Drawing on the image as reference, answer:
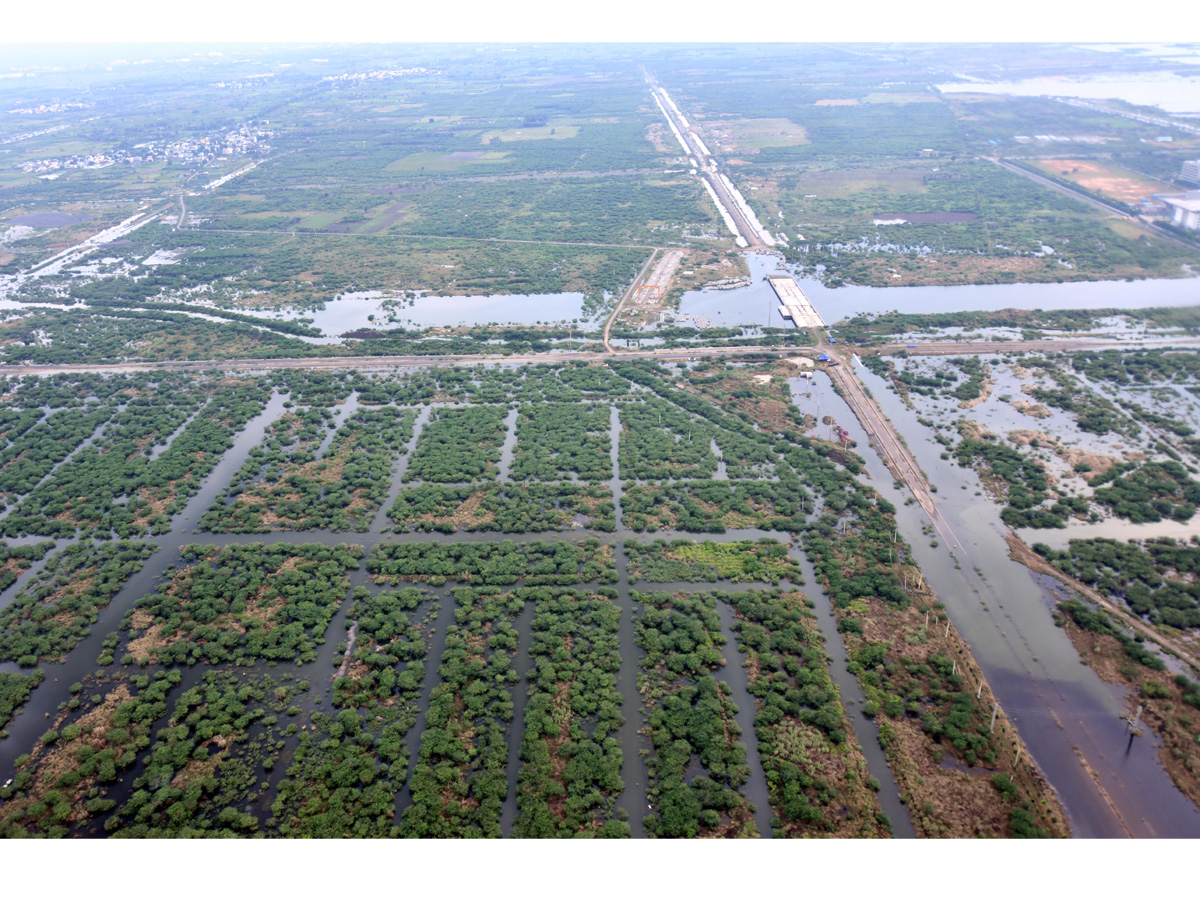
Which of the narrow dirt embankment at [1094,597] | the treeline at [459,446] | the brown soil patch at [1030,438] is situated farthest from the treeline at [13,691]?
the brown soil patch at [1030,438]

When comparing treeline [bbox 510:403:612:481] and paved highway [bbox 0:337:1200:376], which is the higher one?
paved highway [bbox 0:337:1200:376]

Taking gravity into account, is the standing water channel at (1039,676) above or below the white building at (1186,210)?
below

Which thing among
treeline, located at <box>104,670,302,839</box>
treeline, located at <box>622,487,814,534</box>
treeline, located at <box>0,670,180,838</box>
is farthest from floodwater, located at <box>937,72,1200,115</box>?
treeline, located at <box>0,670,180,838</box>

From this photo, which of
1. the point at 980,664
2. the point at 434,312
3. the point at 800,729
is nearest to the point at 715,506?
the point at 800,729

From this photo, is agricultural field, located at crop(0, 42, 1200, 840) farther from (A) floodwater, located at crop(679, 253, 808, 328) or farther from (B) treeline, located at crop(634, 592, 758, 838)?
(A) floodwater, located at crop(679, 253, 808, 328)

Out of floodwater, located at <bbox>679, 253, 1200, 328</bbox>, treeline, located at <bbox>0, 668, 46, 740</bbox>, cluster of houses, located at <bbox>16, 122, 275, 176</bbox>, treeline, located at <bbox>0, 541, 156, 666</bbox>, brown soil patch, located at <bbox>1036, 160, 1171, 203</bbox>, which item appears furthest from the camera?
cluster of houses, located at <bbox>16, 122, 275, 176</bbox>

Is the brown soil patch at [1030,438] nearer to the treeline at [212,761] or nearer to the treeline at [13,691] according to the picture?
the treeline at [212,761]

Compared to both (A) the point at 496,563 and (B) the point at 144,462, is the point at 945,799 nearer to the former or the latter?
(A) the point at 496,563

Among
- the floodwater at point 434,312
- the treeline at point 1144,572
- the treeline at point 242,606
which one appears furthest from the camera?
the floodwater at point 434,312

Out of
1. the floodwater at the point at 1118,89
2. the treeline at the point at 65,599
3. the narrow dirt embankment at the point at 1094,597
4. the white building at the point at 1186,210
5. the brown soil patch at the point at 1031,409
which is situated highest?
the floodwater at the point at 1118,89

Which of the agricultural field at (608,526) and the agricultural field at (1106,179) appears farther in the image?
the agricultural field at (1106,179)

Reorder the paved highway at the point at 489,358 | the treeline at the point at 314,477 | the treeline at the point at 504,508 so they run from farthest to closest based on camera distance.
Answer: the paved highway at the point at 489,358, the treeline at the point at 314,477, the treeline at the point at 504,508

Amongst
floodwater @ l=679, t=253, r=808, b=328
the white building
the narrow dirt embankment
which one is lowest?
the narrow dirt embankment
